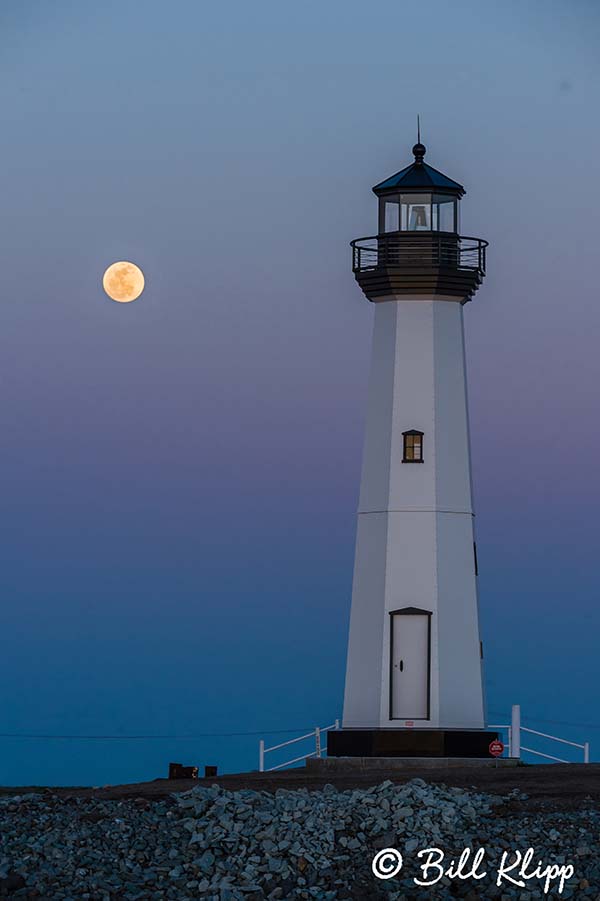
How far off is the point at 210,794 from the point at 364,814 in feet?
7.41

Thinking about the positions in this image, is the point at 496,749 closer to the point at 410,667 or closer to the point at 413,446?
the point at 410,667

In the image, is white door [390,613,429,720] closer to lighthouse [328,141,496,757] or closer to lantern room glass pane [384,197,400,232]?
lighthouse [328,141,496,757]

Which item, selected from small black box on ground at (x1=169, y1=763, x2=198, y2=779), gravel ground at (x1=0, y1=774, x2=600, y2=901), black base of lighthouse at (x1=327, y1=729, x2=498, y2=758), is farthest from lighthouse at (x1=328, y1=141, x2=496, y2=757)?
gravel ground at (x1=0, y1=774, x2=600, y2=901)

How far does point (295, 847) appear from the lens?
22.2m

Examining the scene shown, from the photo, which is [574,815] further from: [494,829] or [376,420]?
[376,420]

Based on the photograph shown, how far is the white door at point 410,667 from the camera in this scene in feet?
110

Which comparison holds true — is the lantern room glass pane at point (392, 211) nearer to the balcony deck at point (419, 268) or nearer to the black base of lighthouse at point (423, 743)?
the balcony deck at point (419, 268)

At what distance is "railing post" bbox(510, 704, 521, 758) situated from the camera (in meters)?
33.9

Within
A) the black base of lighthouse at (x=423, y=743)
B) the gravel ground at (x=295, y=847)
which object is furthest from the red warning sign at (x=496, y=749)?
the gravel ground at (x=295, y=847)

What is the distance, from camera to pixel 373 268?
35.1m

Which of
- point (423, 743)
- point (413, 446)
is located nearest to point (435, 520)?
point (413, 446)

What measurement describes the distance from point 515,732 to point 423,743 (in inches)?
75.3

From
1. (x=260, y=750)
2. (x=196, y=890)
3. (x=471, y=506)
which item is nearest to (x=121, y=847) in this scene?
(x=196, y=890)

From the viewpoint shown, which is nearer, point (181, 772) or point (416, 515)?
point (181, 772)
